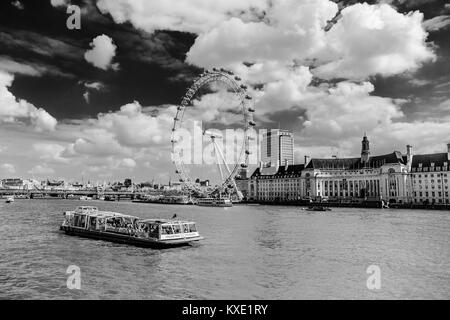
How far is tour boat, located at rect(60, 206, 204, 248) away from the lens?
40166 millimetres

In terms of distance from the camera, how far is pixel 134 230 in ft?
141

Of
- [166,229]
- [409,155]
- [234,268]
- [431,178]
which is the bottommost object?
[234,268]

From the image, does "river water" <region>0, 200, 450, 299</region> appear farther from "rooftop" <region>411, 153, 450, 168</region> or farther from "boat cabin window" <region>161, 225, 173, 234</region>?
"rooftop" <region>411, 153, 450, 168</region>

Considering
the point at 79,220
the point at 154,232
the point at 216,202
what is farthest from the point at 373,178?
the point at 154,232

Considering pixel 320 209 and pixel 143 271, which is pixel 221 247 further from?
pixel 320 209

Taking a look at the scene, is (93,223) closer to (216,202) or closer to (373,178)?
(216,202)

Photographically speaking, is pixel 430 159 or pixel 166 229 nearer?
pixel 166 229

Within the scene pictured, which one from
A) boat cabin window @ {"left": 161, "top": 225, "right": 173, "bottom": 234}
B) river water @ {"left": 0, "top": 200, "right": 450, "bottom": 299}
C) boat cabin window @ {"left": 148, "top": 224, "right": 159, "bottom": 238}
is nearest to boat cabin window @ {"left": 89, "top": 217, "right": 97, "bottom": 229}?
river water @ {"left": 0, "top": 200, "right": 450, "bottom": 299}

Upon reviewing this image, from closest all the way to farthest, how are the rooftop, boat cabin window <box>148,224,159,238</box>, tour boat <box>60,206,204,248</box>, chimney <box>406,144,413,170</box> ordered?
tour boat <box>60,206,204,248</box> < boat cabin window <box>148,224,159,238</box> < the rooftop < chimney <box>406,144,413,170</box>

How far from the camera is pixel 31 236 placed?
49312 millimetres

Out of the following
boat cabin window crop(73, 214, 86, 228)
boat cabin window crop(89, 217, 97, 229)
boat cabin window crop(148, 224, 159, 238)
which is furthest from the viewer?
boat cabin window crop(73, 214, 86, 228)

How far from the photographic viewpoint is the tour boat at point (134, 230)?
4017 centimetres

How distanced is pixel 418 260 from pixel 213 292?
18.9m
